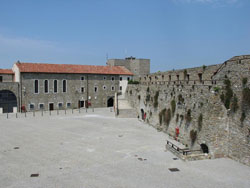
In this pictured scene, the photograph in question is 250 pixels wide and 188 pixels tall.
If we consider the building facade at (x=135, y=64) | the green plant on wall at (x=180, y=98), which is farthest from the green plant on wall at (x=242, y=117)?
the building facade at (x=135, y=64)

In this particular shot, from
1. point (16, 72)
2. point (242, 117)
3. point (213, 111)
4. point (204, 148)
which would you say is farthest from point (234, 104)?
point (16, 72)

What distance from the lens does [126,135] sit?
2266 centimetres

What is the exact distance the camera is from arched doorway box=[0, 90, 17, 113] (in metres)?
35.9

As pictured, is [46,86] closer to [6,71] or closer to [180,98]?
[6,71]

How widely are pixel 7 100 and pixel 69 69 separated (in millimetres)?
11562

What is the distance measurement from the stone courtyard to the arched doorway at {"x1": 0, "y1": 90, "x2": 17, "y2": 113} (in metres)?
14.3

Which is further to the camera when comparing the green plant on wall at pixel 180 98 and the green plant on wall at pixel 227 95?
the green plant on wall at pixel 180 98

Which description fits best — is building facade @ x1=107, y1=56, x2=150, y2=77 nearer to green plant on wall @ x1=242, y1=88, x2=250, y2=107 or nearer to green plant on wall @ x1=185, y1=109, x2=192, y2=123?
green plant on wall @ x1=185, y1=109, x2=192, y2=123

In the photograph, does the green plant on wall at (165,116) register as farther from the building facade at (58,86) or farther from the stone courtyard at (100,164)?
the building facade at (58,86)

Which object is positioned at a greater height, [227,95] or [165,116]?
[227,95]

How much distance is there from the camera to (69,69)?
138 ft

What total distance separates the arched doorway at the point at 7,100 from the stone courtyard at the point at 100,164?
564 inches

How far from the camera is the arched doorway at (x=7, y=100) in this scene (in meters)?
35.9

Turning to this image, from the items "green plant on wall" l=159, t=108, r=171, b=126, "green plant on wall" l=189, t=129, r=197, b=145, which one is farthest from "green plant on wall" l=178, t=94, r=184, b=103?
"green plant on wall" l=189, t=129, r=197, b=145
